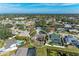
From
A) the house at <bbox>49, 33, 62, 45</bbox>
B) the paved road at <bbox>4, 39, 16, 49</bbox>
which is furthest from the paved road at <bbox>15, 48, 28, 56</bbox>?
the house at <bbox>49, 33, 62, 45</bbox>

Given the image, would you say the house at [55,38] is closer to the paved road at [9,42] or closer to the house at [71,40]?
the house at [71,40]

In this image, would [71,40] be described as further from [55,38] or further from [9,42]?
[9,42]

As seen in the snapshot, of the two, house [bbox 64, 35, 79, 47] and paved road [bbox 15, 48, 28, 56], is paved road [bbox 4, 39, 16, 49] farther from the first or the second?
house [bbox 64, 35, 79, 47]

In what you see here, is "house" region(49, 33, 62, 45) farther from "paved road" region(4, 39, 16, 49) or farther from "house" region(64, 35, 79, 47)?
"paved road" region(4, 39, 16, 49)

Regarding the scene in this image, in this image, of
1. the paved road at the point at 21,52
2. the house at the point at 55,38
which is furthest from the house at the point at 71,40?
the paved road at the point at 21,52

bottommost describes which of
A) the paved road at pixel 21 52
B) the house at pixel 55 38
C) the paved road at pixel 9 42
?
the paved road at pixel 21 52

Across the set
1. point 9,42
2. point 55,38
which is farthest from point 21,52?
point 55,38

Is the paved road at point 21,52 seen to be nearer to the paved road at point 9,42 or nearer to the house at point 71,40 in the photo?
the paved road at point 9,42

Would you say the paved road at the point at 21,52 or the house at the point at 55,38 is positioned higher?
the house at the point at 55,38

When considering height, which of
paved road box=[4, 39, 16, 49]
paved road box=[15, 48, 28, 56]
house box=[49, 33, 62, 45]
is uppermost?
house box=[49, 33, 62, 45]

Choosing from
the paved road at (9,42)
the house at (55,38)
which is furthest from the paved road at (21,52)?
the house at (55,38)

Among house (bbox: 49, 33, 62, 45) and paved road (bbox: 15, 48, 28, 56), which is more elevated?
house (bbox: 49, 33, 62, 45)

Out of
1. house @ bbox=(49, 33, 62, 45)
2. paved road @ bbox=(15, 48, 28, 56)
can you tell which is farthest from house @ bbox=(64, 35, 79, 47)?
paved road @ bbox=(15, 48, 28, 56)
